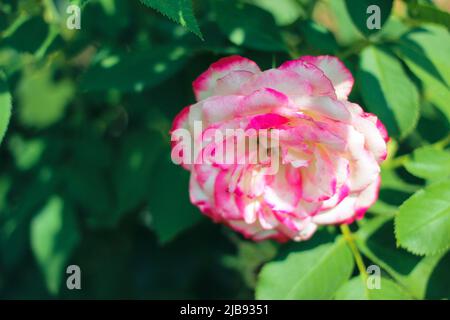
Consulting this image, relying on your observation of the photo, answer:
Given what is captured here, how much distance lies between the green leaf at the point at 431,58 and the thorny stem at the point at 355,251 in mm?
265

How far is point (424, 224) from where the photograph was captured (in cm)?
96

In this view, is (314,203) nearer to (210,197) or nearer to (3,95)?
(210,197)

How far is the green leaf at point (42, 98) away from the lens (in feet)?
5.54

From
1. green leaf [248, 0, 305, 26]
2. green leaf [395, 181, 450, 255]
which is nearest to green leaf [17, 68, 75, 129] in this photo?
green leaf [248, 0, 305, 26]

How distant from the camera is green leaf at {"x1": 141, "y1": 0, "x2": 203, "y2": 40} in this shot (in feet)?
2.71

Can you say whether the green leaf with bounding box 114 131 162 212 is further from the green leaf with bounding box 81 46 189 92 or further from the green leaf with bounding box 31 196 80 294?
the green leaf with bounding box 81 46 189 92

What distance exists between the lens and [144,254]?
5.47ft

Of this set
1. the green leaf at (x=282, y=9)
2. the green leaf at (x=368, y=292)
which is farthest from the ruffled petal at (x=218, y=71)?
the green leaf at (x=282, y=9)

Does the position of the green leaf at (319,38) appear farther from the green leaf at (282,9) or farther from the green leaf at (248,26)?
the green leaf at (282,9)

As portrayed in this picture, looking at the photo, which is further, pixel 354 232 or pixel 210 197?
pixel 354 232

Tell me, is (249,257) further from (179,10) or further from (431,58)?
(179,10)

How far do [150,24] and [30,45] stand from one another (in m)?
0.38

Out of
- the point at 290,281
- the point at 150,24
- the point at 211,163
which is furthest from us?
the point at 150,24
